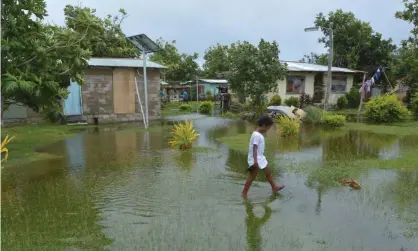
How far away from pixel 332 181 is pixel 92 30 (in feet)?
20.5

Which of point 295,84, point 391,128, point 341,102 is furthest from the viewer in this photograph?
point 295,84

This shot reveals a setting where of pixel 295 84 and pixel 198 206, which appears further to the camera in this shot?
pixel 295 84

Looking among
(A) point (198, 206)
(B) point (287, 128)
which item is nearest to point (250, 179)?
(A) point (198, 206)

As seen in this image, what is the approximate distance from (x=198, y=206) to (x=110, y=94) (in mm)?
14769

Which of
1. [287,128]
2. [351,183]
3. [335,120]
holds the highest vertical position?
[335,120]

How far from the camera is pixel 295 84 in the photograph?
26.7 meters

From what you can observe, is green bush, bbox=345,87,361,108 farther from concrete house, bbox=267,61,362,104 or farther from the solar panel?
the solar panel

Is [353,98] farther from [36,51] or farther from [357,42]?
[36,51]

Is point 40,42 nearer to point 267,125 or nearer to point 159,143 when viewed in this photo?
point 159,143

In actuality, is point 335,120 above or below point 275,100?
below

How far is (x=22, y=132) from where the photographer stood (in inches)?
574

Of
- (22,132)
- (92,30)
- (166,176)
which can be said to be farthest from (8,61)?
(22,132)

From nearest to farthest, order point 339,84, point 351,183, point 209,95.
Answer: point 351,183 → point 339,84 → point 209,95

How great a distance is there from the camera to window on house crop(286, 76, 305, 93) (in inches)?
1038
